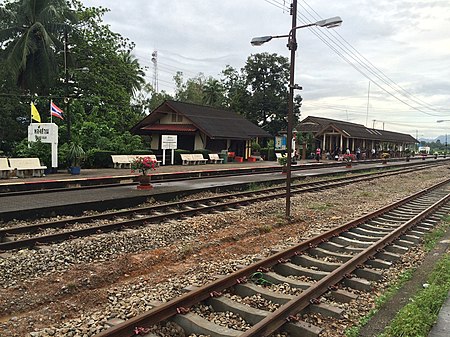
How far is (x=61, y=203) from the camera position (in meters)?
10.8

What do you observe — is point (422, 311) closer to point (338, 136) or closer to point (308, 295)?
point (308, 295)

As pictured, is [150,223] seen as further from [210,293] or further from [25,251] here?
[210,293]

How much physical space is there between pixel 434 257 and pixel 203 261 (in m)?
4.20

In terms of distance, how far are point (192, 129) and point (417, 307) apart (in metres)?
30.1

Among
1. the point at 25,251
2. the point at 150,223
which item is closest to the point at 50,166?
the point at 150,223

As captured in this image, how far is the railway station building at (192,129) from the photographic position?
33.9m

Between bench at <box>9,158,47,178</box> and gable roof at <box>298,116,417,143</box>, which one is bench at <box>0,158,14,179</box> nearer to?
bench at <box>9,158,47,178</box>

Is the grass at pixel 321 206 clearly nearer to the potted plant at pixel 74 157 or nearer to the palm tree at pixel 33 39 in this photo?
the potted plant at pixel 74 157

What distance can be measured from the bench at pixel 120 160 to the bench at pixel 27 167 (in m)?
6.49

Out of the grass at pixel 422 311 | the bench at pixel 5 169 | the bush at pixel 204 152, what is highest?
the bush at pixel 204 152

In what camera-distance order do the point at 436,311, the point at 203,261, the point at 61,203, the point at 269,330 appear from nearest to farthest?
the point at 269,330
the point at 436,311
the point at 203,261
the point at 61,203

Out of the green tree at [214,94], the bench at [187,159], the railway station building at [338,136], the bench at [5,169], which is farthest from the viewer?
the green tree at [214,94]

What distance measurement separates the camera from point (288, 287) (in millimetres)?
5484

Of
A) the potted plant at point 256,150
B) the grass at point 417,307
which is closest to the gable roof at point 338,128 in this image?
the potted plant at point 256,150
